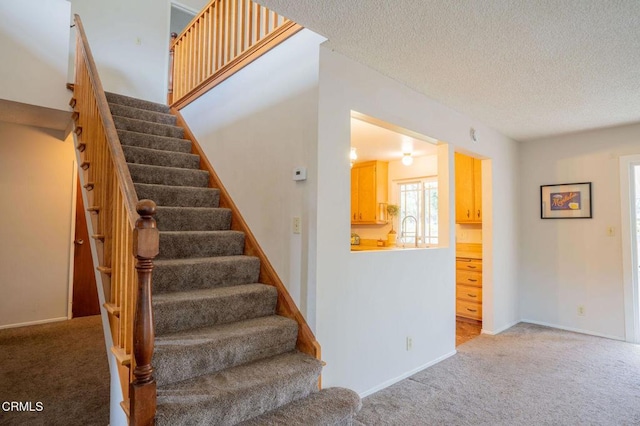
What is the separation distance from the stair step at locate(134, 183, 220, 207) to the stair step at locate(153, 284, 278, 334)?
1.07 m

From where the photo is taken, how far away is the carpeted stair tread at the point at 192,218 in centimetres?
285

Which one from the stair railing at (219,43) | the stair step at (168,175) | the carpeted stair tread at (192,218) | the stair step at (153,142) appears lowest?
the carpeted stair tread at (192,218)

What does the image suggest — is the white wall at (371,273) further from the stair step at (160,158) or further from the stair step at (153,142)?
the stair step at (153,142)

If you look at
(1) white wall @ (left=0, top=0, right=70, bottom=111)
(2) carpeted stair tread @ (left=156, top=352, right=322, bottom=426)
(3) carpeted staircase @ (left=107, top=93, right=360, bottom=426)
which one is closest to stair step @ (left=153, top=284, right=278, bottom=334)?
(3) carpeted staircase @ (left=107, top=93, right=360, bottom=426)

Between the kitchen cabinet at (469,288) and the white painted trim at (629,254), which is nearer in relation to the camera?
the white painted trim at (629,254)

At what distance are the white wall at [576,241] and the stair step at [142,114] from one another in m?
4.75

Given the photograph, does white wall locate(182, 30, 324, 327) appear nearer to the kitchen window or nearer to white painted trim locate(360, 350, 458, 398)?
white painted trim locate(360, 350, 458, 398)

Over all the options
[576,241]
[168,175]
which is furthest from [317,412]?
[576,241]

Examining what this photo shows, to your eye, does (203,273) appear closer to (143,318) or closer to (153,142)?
(143,318)

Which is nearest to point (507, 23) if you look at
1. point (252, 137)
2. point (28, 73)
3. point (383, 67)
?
point (383, 67)

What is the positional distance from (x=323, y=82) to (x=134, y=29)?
389 cm

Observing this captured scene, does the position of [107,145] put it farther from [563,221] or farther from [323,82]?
[563,221]

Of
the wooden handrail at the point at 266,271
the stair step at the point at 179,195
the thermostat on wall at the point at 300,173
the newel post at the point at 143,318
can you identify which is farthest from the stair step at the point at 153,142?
the newel post at the point at 143,318

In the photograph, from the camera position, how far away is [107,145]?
2123 mm
